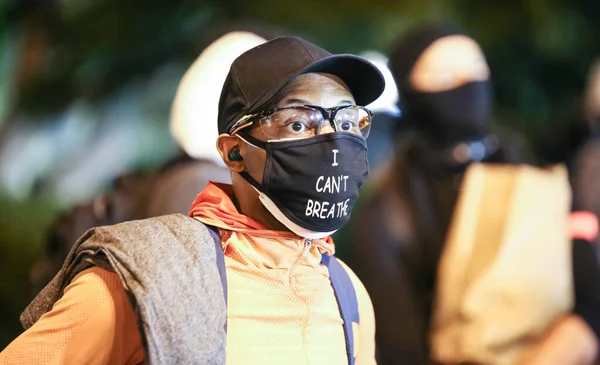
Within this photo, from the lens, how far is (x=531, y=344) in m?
2.03

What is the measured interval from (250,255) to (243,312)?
95mm

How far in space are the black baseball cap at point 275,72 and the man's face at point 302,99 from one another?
0.02 meters

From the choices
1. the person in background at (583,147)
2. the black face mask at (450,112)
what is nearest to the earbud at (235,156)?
the black face mask at (450,112)

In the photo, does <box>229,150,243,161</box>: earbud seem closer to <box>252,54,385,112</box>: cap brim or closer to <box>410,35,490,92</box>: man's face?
<box>252,54,385,112</box>: cap brim

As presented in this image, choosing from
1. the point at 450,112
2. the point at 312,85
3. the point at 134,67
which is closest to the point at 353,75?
the point at 312,85

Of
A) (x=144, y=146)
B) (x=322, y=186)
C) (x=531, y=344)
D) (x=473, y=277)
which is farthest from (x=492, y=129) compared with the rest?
(x=322, y=186)

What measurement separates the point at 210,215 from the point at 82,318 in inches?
10.2

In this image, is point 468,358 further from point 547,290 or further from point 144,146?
point 144,146

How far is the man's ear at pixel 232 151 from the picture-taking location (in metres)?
1.14

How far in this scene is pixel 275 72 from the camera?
109 centimetres

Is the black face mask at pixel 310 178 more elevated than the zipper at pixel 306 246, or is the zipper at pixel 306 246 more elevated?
the black face mask at pixel 310 178

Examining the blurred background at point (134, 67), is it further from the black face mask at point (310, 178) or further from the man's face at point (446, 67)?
the black face mask at point (310, 178)

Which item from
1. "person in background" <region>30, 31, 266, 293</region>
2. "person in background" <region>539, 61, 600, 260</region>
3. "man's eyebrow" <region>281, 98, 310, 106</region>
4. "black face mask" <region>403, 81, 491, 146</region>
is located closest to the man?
"man's eyebrow" <region>281, 98, 310, 106</region>

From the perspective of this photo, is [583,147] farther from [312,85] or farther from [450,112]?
[312,85]
